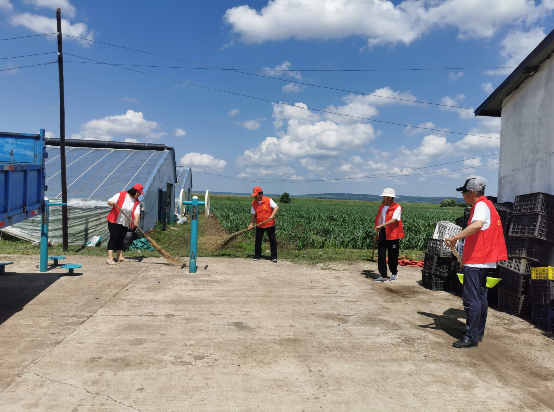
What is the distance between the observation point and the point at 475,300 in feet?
15.5

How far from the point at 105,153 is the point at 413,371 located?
1808 cm

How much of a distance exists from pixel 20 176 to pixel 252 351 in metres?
4.39

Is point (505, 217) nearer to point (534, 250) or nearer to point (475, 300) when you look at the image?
point (534, 250)

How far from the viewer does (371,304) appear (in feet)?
21.2

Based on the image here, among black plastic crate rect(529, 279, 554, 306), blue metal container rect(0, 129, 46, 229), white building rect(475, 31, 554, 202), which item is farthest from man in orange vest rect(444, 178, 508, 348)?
blue metal container rect(0, 129, 46, 229)

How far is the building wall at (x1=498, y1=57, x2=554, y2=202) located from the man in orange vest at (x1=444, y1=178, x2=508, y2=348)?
2968 mm

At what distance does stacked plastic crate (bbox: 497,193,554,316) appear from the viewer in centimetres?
598

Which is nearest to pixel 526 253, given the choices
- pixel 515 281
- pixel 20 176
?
pixel 515 281

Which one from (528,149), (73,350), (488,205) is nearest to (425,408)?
(488,205)

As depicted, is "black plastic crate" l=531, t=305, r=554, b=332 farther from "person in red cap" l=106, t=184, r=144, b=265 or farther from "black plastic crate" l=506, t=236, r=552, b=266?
"person in red cap" l=106, t=184, r=144, b=265

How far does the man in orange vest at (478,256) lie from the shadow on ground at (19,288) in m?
5.85

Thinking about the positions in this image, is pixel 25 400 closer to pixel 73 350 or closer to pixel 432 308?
pixel 73 350

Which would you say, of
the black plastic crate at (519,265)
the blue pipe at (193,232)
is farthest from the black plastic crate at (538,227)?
the blue pipe at (193,232)

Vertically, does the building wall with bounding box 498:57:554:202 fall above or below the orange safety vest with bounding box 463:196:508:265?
above
